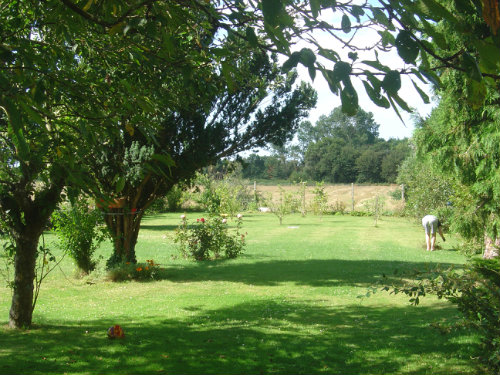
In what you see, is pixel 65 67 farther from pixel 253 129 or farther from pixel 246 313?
pixel 253 129

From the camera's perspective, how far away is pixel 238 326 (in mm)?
6055

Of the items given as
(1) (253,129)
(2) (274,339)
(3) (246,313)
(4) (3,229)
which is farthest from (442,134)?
(4) (3,229)

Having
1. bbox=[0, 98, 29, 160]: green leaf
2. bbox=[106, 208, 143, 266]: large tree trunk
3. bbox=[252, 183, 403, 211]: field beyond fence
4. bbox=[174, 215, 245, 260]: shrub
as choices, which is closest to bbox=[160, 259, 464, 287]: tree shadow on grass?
bbox=[174, 215, 245, 260]: shrub

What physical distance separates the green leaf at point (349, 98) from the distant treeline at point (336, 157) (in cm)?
3731

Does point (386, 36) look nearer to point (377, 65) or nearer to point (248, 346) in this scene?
point (377, 65)

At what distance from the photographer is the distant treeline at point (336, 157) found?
50.7 meters

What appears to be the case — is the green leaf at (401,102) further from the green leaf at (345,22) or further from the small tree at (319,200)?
the small tree at (319,200)

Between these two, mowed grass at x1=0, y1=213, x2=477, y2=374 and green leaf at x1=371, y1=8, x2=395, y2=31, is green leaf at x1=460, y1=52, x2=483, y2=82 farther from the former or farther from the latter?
mowed grass at x1=0, y1=213, x2=477, y2=374

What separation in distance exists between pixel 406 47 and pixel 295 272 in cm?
958

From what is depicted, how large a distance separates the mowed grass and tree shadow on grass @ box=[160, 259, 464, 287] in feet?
0.08

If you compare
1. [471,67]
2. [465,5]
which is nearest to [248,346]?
[471,67]

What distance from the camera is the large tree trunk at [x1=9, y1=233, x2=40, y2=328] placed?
17.6ft

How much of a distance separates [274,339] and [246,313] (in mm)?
1553

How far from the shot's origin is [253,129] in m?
10.5
